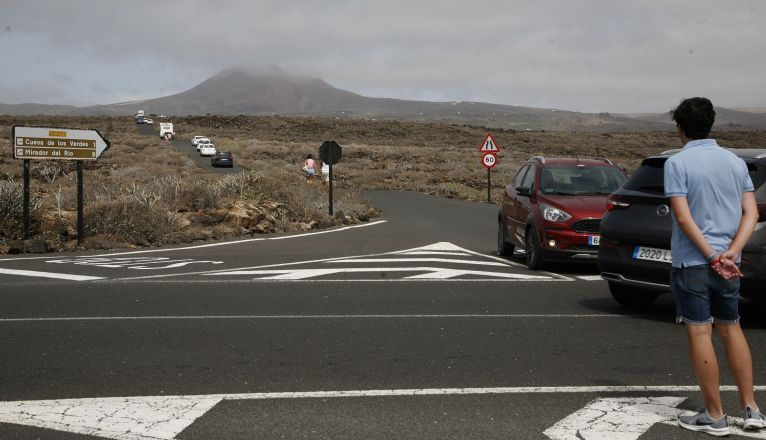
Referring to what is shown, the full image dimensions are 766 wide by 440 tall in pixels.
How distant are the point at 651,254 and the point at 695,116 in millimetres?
3943

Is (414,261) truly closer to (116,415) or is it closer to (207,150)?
(116,415)

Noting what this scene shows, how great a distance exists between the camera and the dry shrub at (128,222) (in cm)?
1848

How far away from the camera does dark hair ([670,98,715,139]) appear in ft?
16.8

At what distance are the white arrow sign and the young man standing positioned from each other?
235mm

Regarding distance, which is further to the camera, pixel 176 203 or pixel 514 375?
pixel 176 203

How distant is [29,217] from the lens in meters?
17.9

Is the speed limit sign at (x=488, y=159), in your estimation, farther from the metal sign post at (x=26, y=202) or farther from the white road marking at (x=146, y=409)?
the white road marking at (x=146, y=409)

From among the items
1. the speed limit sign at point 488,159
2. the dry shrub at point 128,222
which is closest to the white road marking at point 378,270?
the dry shrub at point 128,222

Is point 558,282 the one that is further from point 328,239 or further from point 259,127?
point 259,127

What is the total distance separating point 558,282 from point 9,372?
757cm

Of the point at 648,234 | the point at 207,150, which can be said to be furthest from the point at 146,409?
the point at 207,150

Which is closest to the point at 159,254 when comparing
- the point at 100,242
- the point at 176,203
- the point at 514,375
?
the point at 100,242

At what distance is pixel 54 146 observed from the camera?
17.6 metres

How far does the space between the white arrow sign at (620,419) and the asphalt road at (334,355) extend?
20 millimetres
